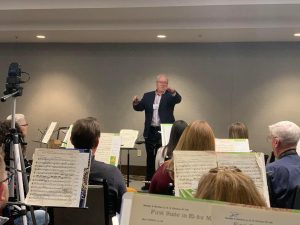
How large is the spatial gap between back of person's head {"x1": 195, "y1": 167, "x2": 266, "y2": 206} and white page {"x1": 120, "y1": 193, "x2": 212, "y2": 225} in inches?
8.6

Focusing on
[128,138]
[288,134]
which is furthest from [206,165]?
[128,138]

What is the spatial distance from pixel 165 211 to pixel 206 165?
3.33 ft

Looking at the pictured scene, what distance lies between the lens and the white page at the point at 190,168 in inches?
76.6

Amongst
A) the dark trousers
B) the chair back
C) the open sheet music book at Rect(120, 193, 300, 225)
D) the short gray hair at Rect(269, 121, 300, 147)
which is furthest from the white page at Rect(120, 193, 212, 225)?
the dark trousers

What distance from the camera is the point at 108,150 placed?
3.16m

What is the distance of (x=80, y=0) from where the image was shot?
5.26m

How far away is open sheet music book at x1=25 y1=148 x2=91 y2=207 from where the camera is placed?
6.24ft

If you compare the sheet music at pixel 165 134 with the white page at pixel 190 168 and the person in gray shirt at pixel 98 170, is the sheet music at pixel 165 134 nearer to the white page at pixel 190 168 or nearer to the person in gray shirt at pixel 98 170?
the person in gray shirt at pixel 98 170

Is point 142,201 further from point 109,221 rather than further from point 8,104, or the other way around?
point 8,104

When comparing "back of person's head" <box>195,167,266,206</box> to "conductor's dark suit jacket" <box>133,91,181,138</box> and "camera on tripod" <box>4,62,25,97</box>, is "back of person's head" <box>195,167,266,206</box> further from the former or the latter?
"conductor's dark suit jacket" <box>133,91,181,138</box>

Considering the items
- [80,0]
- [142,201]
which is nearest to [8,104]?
[80,0]

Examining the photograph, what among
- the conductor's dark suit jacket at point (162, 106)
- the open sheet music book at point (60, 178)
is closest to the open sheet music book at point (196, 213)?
the open sheet music book at point (60, 178)

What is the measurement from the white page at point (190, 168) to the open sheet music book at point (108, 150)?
1.23m

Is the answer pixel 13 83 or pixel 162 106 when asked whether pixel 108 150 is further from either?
pixel 162 106
